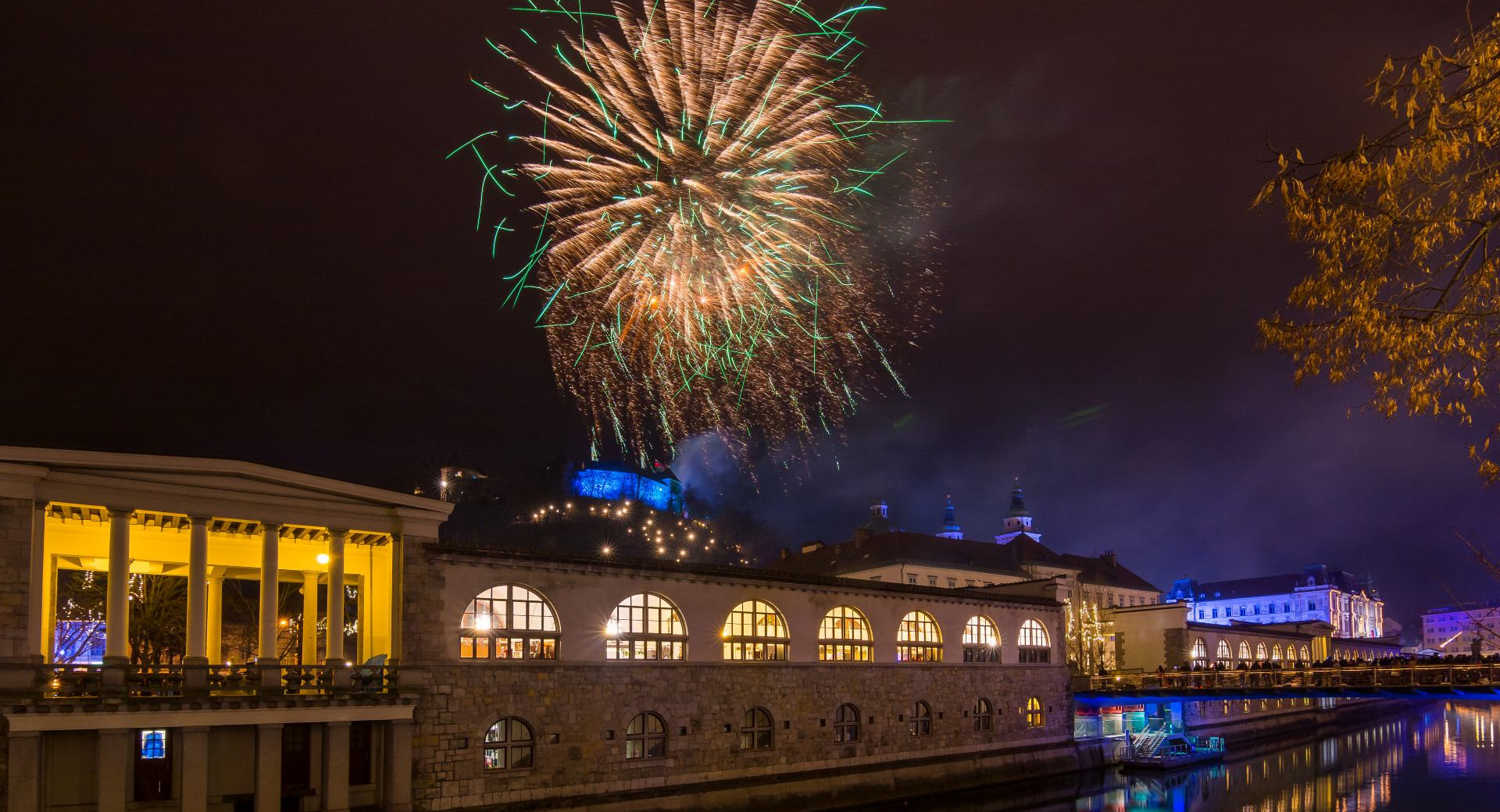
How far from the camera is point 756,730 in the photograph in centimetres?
3419

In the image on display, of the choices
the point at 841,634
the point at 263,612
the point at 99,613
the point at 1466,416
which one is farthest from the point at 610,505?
the point at 1466,416

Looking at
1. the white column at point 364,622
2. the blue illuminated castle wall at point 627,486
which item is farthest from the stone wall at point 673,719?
the blue illuminated castle wall at point 627,486

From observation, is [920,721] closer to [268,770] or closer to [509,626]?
[509,626]

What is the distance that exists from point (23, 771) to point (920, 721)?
28.0 metres

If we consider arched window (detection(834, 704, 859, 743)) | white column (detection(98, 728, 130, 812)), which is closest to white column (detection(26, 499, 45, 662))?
white column (detection(98, 728, 130, 812))

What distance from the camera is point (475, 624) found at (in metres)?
28.7

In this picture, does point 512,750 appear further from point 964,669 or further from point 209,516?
point 964,669

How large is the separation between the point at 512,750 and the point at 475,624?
344 cm

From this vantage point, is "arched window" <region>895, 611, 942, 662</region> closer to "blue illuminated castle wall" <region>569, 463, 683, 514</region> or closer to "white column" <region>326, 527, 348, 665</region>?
"white column" <region>326, 527, 348, 665</region>

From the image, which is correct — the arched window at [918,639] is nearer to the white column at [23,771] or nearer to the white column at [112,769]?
the white column at [112,769]

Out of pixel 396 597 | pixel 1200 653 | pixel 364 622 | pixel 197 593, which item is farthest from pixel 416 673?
pixel 1200 653

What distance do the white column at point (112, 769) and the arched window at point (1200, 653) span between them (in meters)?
57.1

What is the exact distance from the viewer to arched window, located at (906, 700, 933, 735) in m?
39.4

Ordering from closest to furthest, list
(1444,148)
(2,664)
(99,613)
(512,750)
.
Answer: (1444,148)
(2,664)
(512,750)
(99,613)
